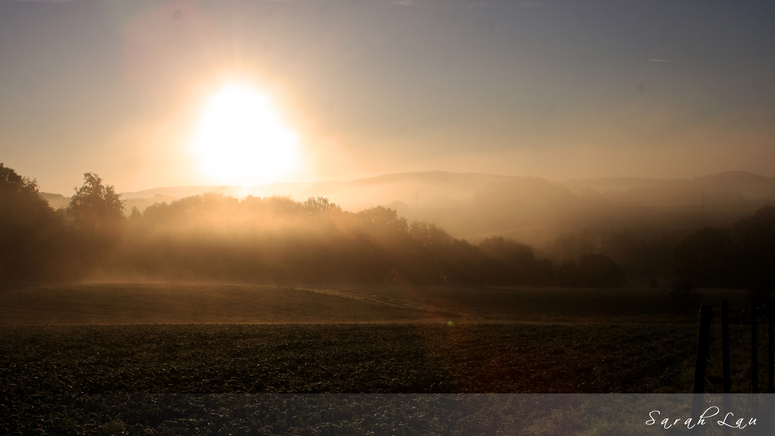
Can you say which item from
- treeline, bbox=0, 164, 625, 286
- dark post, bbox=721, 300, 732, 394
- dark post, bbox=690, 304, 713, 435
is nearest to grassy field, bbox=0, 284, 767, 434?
dark post, bbox=721, 300, 732, 394

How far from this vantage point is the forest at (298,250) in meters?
55.9

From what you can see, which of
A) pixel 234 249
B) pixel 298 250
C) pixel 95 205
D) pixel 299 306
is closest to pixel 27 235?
pixel 95 205

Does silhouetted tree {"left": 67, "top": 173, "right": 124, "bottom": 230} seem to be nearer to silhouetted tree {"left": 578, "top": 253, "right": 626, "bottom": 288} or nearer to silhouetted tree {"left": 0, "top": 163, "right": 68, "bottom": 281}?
silhouetted tree {"left": 0, "top": 163, "right": 68, "bottom": 281}

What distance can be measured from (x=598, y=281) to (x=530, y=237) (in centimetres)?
4292

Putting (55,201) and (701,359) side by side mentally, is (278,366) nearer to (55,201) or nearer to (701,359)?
(701,359)

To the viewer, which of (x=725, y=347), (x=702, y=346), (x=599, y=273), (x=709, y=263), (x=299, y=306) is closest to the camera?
(x=702, y=346)

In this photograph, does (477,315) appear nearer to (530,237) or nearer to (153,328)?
(153,328)

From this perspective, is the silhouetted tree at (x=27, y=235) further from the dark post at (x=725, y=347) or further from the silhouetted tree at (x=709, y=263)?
the silhouetted tree at (x=709, y=263)

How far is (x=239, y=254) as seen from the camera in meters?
65.1

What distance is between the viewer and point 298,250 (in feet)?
219

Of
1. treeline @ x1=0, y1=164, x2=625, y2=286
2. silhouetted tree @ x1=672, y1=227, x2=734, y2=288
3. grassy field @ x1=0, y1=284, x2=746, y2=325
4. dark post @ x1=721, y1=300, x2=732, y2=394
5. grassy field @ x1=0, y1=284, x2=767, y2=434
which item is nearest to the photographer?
dark post @ x1=721, y1=300, x2=732, y2=394

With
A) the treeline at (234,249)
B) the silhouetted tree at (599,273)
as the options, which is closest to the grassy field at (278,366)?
the treeline at (234,249)

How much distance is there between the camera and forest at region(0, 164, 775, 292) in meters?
55.9

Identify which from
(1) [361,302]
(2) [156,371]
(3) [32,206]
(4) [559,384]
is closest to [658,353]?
(4) [559,384]
